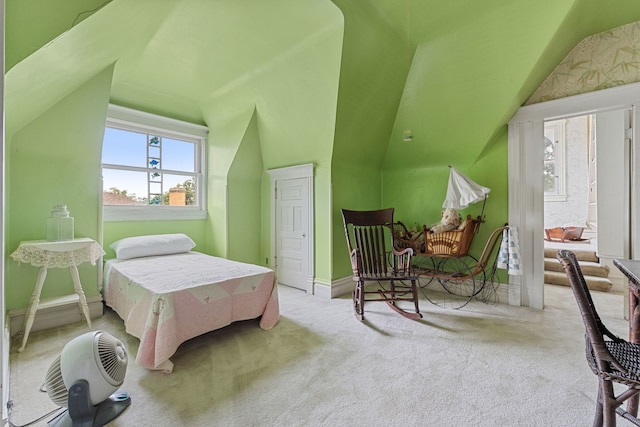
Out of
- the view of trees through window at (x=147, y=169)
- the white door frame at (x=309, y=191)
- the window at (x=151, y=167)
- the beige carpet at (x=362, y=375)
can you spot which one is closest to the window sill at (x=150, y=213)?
the window at (x=151, y=167)

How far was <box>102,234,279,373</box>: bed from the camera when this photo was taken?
6.79ft

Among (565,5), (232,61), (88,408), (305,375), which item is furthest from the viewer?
(232,61)

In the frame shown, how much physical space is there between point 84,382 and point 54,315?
1859mm

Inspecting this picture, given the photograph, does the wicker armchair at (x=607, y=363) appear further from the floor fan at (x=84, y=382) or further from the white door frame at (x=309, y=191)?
the white door frame at (x=309, y=191)

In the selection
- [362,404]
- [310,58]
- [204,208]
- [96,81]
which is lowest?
[362,404]

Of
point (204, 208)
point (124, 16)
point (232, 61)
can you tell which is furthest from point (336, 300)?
point (124, 16)

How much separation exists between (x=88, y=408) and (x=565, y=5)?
422 centimetres

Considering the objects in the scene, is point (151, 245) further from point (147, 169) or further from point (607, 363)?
point (607, 363)

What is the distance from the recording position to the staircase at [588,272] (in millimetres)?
3932

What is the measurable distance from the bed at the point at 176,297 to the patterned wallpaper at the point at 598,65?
3.72m

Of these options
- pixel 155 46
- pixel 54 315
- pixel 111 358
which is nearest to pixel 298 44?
pixel 155 46

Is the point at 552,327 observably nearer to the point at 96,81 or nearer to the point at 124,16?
the point at 124,16

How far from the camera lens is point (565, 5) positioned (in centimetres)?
228

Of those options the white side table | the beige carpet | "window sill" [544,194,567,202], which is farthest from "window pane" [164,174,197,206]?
"window sill" [544,194,567,202]
